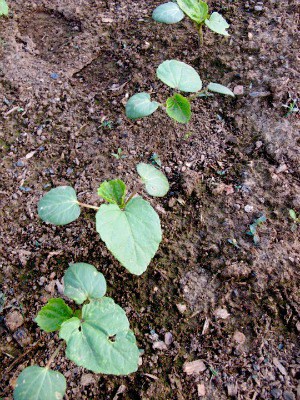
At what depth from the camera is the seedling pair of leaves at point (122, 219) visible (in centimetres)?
135

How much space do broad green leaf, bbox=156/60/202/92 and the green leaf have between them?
1.10m

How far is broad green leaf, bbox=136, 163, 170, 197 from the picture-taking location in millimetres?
1611

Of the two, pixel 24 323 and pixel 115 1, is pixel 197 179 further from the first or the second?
pixel 115 1

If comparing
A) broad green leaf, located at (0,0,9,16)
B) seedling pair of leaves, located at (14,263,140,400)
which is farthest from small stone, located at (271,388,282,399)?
broad green leaf, located at (0,0,9,16)

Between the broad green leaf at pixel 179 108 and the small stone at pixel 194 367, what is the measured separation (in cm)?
105

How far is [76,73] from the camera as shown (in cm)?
236

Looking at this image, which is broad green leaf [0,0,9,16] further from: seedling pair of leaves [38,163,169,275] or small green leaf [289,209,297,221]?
small green leaf [289,209,297,221]

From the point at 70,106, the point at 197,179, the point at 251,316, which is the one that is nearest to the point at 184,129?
the point at 197,179

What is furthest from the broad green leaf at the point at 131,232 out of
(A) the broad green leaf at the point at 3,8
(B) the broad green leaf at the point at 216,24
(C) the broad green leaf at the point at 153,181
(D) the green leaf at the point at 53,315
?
(A) the broad green leaf at the point at 3,8

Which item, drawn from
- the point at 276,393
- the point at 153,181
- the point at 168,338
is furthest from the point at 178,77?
the point at 276,393

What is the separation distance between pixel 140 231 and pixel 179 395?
0.62 metres

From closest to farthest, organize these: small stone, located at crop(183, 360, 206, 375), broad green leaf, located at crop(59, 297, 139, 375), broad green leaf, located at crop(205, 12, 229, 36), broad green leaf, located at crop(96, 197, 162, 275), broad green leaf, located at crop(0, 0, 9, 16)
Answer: broad green leaf, located at crop(59, 297, 139, 375)
broad green leaf, located at crop(96, 197, 162, 275)
small stone, located at crop(183, 360, 206, 375)
broad green leaf, located at crop(205, 12, 229, 36)
broad green leaf, located at crop(0, 0, 9, 16)

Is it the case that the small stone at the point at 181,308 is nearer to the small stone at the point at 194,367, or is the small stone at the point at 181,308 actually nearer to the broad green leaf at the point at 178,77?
the small stone at the point at 194,367

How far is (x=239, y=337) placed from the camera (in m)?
1.52
